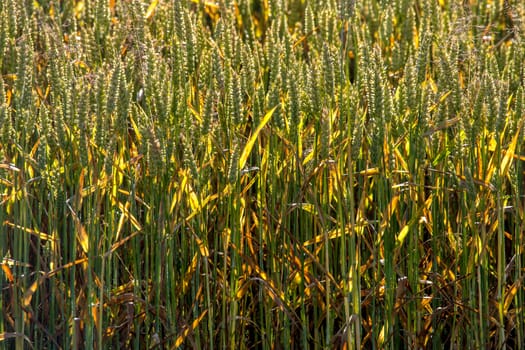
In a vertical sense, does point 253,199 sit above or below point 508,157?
below

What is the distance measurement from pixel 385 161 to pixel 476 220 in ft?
0.87

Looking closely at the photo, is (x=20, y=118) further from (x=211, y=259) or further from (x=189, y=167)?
(x=211, y=259)

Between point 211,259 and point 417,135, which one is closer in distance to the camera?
point 417,135

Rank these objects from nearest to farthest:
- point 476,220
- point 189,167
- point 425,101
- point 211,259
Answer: point 189,167
point 425,101
point 476,220
point 211,259

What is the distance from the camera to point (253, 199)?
2.05 meters

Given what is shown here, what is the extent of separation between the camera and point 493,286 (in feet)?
6.86

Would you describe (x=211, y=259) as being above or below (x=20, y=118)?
below

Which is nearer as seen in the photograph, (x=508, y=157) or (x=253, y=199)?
(x=508, y=157)

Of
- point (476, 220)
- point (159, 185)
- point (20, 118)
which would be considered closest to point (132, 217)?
point (159, 185)

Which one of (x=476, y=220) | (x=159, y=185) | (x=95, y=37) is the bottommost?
(x=476, y=220)

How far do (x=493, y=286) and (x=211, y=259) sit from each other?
0.70 meters

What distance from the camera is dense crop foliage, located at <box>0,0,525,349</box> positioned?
1.77 m

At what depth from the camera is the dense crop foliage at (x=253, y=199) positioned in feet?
5.80

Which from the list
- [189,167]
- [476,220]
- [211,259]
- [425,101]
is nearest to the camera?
[189,167]
